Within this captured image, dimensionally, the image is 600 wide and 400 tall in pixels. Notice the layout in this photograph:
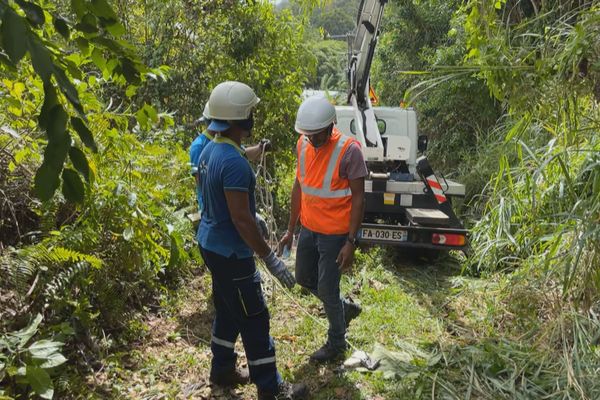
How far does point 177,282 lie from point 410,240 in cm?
246

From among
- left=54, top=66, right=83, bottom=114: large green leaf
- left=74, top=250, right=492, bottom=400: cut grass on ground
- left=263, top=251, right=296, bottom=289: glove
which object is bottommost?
left=74, top=250, right=492, bottom=400: cut grass on ground

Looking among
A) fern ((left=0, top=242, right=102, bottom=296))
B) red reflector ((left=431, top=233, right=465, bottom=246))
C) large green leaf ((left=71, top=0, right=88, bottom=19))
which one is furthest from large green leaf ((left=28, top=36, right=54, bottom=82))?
red reflector ((left=431, top=233, right=465, bottom=246))

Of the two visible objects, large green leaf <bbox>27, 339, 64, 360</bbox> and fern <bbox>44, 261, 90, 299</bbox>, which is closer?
large green leaf <bbox>27, 339, 64, 360</bbox>

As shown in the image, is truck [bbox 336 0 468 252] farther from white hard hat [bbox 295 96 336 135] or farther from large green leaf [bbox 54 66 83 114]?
large green leaf [bbox 54 66 83 114]

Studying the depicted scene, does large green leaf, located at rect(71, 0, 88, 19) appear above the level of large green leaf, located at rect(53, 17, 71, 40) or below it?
above

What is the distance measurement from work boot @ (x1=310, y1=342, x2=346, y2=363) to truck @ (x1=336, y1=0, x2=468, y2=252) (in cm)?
198

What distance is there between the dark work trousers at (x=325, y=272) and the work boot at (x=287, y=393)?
569 millimetres

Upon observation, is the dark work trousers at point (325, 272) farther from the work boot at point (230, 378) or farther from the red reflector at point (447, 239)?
the red reflector at point (447, 239)

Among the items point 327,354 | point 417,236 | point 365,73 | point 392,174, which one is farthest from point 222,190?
point 365,73

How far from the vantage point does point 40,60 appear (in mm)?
1004

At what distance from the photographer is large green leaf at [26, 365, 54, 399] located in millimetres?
2566

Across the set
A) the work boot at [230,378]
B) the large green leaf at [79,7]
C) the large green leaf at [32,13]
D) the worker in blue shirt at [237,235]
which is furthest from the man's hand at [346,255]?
the large green leaf at [32,13]

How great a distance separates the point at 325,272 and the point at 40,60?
2877 mm

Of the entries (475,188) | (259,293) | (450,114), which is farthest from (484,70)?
(450,114)
